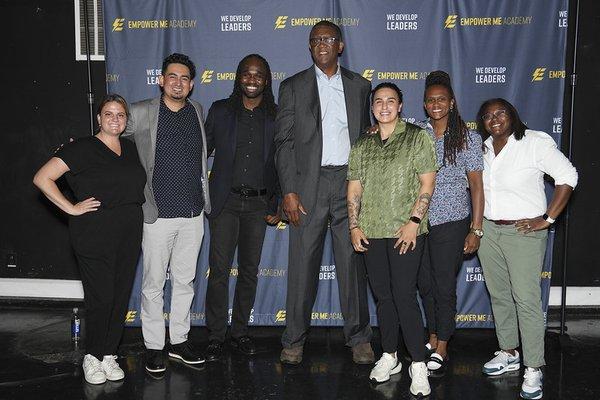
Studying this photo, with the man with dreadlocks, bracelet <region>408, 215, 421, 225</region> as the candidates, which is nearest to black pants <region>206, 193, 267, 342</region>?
the man with dreadlocks

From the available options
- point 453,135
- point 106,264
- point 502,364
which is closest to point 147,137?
point 106,264

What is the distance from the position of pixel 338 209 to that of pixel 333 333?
52.4 inches

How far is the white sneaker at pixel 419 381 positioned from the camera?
3.53 m

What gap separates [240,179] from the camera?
412 centimetres

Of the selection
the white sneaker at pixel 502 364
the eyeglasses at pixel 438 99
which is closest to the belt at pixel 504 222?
the eyeglasses at pixel 438 99

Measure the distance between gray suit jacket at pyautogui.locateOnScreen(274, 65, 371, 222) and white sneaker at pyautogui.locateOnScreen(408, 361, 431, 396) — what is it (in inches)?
45.4

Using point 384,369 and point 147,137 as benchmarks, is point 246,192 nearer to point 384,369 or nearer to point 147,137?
point 147,137

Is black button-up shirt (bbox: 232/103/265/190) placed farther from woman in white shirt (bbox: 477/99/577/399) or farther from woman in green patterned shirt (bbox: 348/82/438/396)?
woman in white shirt (bbox: 477/99/577/399)

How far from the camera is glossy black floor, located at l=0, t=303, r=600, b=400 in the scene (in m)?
3.62

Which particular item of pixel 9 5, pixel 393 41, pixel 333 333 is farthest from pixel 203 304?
pixel 9 5

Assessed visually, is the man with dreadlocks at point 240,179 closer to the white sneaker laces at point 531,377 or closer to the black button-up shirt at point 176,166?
the black button-up shirt at point 176,166

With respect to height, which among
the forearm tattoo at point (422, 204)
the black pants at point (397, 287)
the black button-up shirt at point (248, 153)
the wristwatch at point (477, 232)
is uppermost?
the black button-up shirt at point (248, 153)

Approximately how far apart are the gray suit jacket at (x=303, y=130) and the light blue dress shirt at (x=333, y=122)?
42 millimetres

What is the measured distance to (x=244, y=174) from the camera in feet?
13.5
